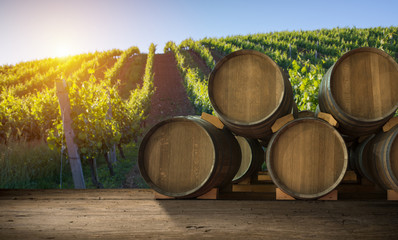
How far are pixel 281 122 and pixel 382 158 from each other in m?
0.63

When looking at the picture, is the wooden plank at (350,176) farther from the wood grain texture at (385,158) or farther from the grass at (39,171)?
the grass at (39,171)

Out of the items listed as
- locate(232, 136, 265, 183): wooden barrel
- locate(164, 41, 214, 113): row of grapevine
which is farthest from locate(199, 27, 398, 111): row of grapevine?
locate(232, 136, 265, 183): wooden barrel

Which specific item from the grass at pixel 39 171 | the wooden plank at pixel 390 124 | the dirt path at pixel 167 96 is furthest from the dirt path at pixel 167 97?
the wooden plank at pixel 390 124

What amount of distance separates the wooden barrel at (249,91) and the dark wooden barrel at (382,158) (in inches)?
24.1

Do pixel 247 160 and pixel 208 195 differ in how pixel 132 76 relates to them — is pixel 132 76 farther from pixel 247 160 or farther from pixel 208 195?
pixel 208 195

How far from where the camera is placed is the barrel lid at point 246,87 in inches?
83.8

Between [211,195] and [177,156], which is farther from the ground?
[177,156]

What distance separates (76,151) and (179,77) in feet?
50.9

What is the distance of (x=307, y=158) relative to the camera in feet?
6.87

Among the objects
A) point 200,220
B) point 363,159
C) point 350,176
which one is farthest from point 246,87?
point 350,176

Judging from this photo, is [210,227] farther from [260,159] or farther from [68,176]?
[68,176]

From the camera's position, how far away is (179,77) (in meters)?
20.6

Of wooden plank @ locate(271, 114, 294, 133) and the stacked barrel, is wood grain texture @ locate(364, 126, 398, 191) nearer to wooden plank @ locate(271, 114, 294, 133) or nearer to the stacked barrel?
the stacked barrel

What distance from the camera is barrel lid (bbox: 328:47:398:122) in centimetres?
213
